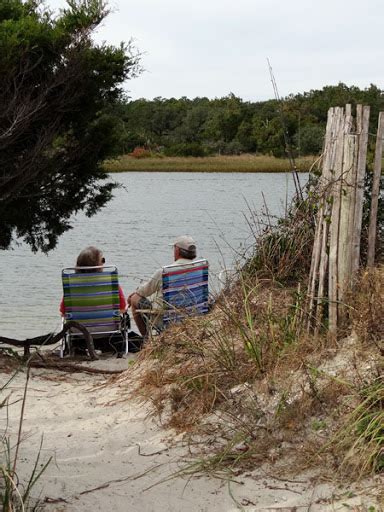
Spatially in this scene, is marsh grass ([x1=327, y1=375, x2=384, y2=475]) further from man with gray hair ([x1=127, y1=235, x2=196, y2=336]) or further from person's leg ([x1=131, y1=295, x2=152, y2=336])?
man with gray hair ([x1=127, y1=235, x2=196, y2=336])

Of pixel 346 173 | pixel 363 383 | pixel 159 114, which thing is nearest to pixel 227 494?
pixel 363 383

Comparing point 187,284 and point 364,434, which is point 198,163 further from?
point 364,434

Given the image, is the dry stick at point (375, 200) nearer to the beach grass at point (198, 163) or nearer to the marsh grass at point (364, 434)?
the marsh grass at point (364, 434)

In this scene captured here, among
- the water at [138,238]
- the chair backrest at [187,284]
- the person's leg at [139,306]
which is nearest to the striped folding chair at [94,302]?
the person's leg at [139,306]

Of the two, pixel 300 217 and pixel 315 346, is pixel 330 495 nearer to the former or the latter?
pixel 315 346

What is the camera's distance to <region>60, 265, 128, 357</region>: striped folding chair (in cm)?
781

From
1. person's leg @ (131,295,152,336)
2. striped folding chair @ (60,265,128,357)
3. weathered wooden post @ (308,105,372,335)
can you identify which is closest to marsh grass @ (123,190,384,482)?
weathered wooden post @ (308,105,372,335)

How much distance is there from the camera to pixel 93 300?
25.8 feet

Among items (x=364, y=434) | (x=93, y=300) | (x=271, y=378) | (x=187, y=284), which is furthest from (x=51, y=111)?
(x=364, y=434)

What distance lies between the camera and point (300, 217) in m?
6.46

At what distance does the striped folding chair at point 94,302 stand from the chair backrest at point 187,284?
0.78 meters

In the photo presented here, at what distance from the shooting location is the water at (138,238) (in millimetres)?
13188

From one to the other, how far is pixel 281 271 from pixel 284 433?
204 cm

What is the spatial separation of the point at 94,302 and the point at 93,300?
0.02 metres
